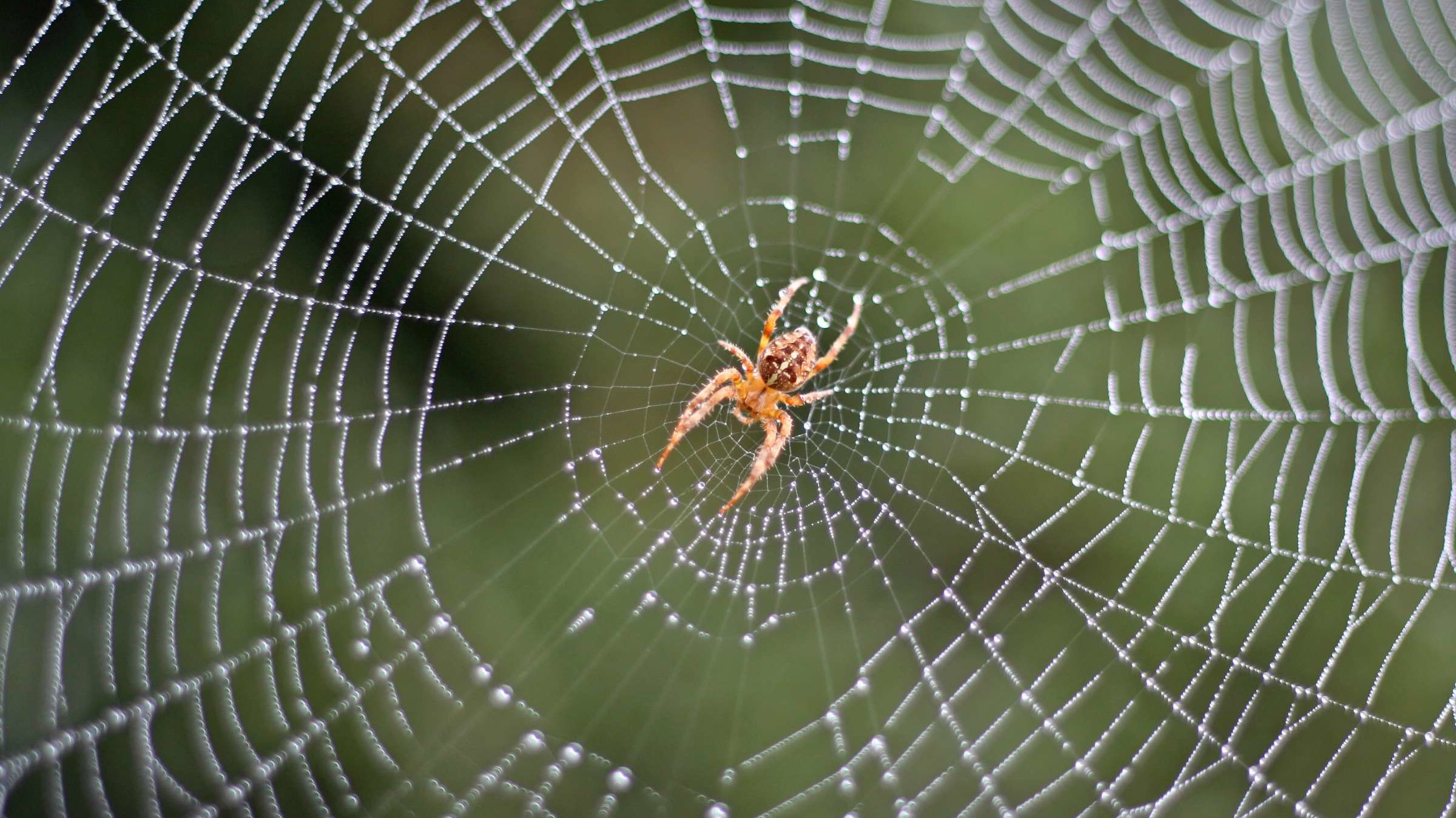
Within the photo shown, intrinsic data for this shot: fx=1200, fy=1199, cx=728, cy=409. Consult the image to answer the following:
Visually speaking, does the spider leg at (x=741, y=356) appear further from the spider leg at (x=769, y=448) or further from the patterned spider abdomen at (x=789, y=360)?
the spider leg at (x=769, y=448)

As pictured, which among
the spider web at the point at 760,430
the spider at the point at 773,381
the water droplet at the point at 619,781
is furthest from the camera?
the water droplet at the point at 619,781

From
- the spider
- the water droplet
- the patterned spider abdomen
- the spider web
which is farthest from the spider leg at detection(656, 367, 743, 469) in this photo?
the water droplet

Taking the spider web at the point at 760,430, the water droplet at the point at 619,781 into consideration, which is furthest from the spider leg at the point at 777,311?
the water droplet at the point at 619,781

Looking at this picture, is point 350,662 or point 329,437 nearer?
point 350,662

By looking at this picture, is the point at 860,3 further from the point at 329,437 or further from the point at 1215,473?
the point at 329,437

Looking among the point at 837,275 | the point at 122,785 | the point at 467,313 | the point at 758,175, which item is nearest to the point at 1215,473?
the point at 837,275

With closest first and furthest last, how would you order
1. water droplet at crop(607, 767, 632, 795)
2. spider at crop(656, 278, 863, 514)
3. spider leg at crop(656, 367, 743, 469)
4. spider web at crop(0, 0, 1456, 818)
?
spider web at crop(0, 0, 1456, 818) → spider leg at crop(656, 367, 743, 469) → spider at crop(656, 278, 863, 514) → water droplet at crop(607, 767, 632, 795)

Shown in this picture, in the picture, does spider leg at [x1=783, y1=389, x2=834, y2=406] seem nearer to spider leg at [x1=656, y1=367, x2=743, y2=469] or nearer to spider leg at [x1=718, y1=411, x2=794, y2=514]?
spider leg at [x1=718, y1=411, x2=794, y2=514]
